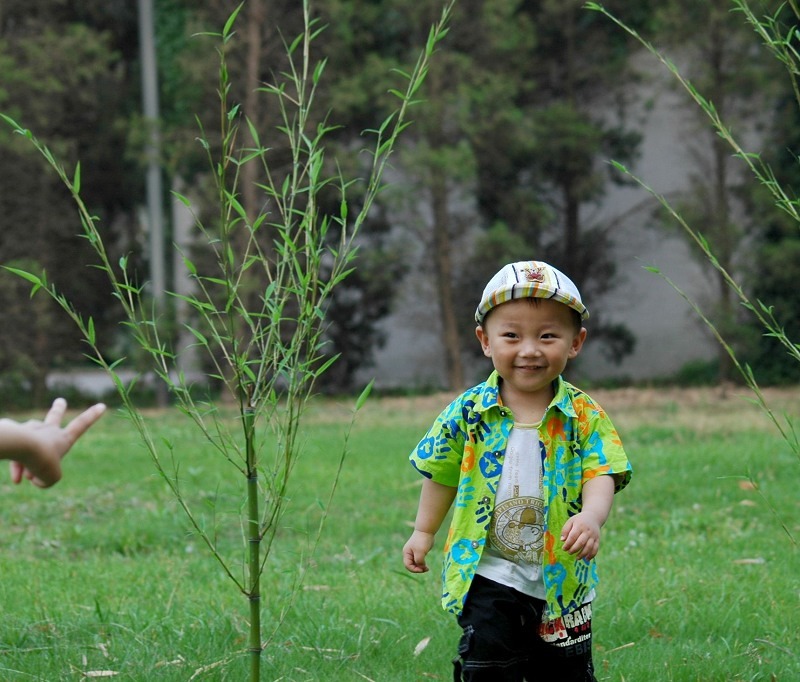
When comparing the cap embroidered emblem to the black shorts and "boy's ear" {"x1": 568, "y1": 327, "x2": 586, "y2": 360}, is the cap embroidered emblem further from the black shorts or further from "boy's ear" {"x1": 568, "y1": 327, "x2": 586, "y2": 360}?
the black shorts

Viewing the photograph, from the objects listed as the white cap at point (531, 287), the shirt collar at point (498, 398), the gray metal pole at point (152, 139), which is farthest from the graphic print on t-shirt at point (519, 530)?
the gray metal pole at point (152, 139)

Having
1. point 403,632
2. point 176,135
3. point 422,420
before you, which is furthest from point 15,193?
point 403,632

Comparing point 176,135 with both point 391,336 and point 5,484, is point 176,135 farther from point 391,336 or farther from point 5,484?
point 5,484

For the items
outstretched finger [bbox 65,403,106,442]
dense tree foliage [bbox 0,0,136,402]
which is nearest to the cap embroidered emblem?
outstretched finger [bbox 65,403,106,442]

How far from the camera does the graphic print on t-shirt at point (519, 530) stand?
2951 mm

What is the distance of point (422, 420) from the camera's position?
44.8ft

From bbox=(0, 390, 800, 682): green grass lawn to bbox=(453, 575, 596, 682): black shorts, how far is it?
487 millimetres

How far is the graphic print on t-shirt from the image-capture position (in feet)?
9.68

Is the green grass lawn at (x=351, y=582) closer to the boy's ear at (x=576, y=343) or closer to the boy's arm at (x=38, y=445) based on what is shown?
the boy's arm at (x=38, y=445)

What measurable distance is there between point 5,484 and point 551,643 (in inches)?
→ 277

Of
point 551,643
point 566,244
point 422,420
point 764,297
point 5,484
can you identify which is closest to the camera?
point 551,643

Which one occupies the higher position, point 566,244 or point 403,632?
point 566,244

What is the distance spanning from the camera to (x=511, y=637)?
2.94 metres

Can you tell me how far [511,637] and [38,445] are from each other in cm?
133
